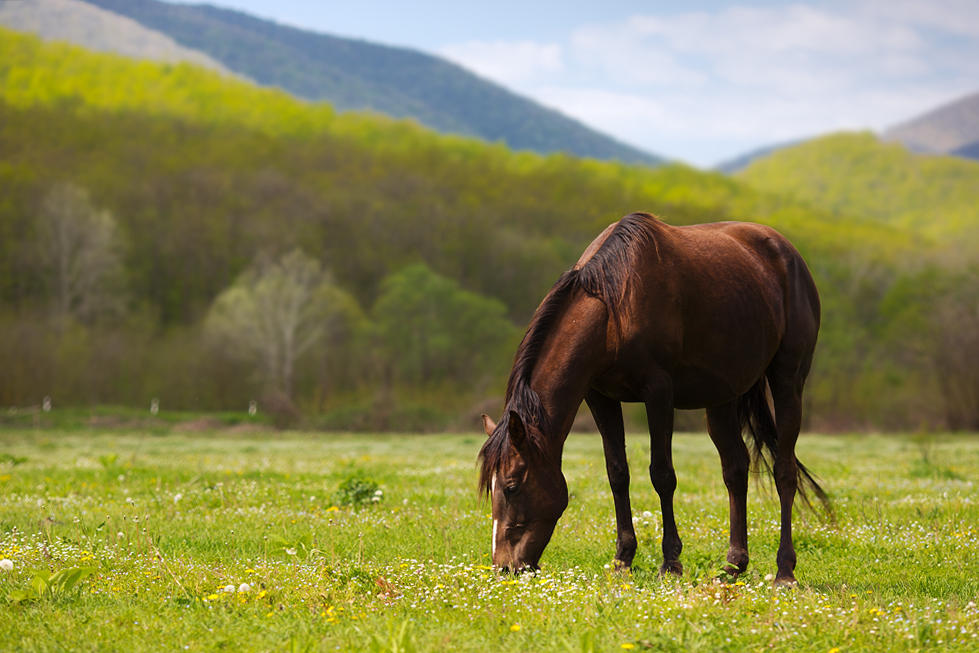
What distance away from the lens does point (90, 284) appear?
60281 mm

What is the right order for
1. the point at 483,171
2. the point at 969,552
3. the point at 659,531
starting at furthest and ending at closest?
the point at 483,171 < the point at 659,531 < the point at 969,552

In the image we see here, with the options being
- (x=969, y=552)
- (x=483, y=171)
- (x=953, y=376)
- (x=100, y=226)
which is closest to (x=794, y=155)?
(x=483, y=171)

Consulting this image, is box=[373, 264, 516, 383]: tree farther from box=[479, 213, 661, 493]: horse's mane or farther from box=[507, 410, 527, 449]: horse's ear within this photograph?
box=[507, 410, 527, 449]: horse's ear

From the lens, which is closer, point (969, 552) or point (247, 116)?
point (969, 552)

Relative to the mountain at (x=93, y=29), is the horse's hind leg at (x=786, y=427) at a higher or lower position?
lower

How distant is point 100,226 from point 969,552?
62.5 metres

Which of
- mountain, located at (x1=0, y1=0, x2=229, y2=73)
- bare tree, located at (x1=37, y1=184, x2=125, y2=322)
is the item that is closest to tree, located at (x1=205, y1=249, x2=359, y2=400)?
bare tree, located at (x1=37, y1=184, x2=125, y2=322)

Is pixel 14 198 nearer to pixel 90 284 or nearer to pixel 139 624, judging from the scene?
pixel 90 284

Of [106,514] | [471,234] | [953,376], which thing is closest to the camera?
[106,514]

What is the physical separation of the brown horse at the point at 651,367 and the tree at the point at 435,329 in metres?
52.1

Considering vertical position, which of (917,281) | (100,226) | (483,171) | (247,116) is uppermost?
(247,116)

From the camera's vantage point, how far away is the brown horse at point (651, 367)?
5824mm

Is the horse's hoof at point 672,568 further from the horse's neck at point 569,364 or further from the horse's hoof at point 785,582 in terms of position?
the horse's neck at point 569,364

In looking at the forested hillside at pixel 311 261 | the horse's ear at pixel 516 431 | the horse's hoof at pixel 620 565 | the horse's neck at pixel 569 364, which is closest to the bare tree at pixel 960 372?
the forested hillside at pixel 311 261
